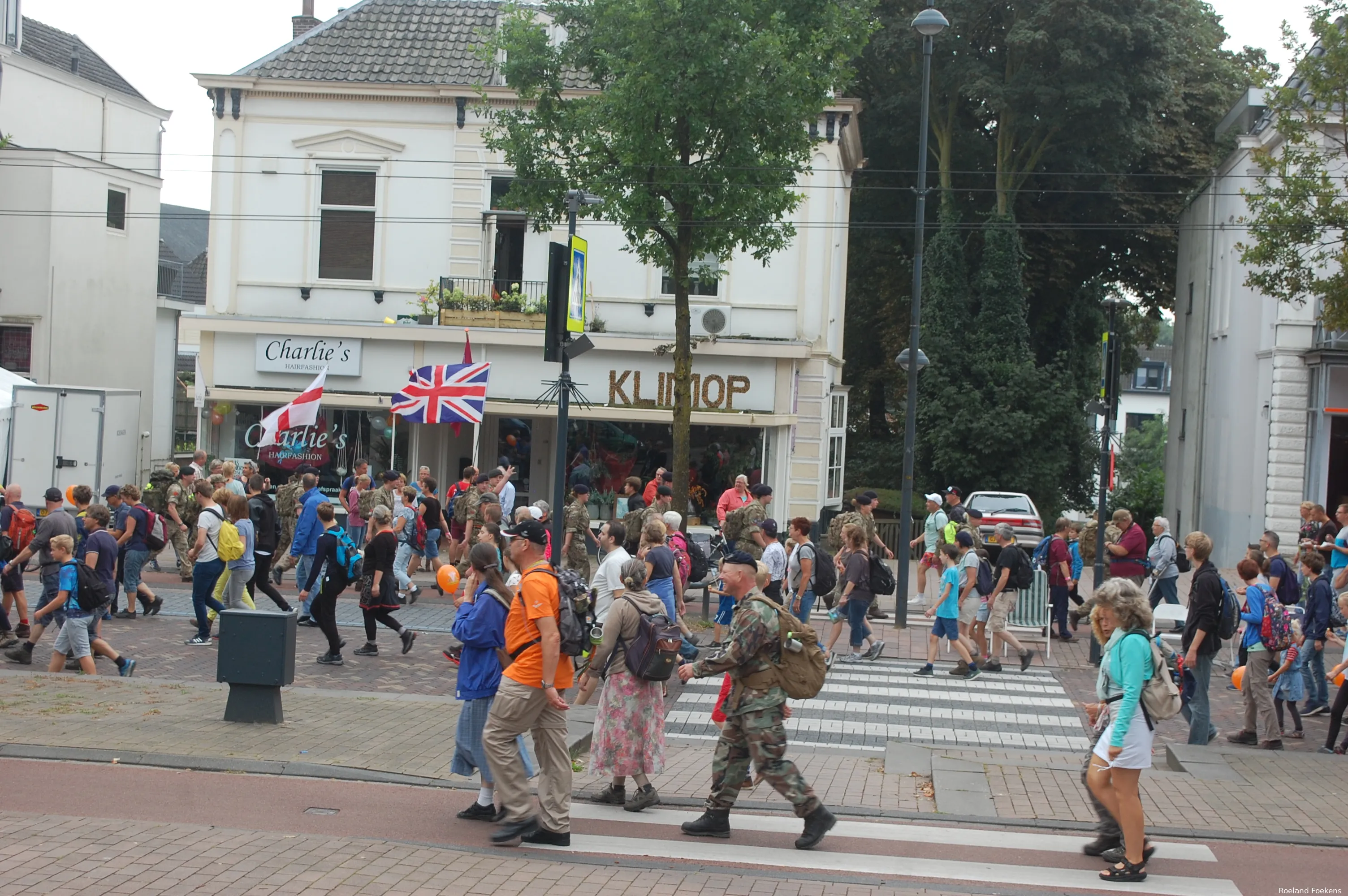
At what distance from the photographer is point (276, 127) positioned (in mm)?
26266

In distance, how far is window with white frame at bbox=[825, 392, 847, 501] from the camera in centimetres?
2862

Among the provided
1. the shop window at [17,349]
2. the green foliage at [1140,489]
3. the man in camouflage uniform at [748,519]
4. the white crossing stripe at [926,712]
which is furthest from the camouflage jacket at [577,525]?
the green foliage at [1140,489]

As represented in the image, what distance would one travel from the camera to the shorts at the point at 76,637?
39.5 feet

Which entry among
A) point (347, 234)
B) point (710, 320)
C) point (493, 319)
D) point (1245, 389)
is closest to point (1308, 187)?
point (710, 320)

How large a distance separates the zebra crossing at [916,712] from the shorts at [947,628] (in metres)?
0.49

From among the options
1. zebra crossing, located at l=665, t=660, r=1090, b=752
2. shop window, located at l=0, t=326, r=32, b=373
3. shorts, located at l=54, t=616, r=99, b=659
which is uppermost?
shop window, located at l=0, t=326, r=32, b=373

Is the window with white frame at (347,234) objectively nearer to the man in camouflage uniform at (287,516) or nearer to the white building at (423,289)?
the white building at (423,289)

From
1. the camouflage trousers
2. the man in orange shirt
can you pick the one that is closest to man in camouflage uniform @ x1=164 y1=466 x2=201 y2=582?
the man in orange shirt

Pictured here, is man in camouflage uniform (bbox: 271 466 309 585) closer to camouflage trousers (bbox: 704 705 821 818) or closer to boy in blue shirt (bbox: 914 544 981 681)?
boy in blue shirt (bbox: 914 544 981 681)

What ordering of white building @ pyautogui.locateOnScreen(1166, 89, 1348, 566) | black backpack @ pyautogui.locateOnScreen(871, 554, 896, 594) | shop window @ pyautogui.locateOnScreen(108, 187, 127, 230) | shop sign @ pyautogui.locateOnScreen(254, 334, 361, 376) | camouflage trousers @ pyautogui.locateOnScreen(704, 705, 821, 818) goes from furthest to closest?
shop window @ pyautogui.locateOnScreen(108, 187, 127, 230) < white building @ pyautogui.locateOnScreen(1166, 89, 1348, 566) < shop sign @ pyautogui.locateOnScreen(254, 334, 361, 376) < black backpack @ pyautogui.locateOnScreen(871, 554, 896, 594) < camouflage trousers @ pyautogui.locateOnScreen(704, 705, 821, 818)

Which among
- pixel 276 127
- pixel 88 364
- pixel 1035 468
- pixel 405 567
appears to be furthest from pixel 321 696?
pixel 1035 468

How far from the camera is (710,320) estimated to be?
83.4 ft

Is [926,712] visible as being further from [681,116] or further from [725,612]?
[681,116]

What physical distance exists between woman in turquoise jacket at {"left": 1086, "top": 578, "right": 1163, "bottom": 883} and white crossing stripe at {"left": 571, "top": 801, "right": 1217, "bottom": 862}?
0.62 meters
